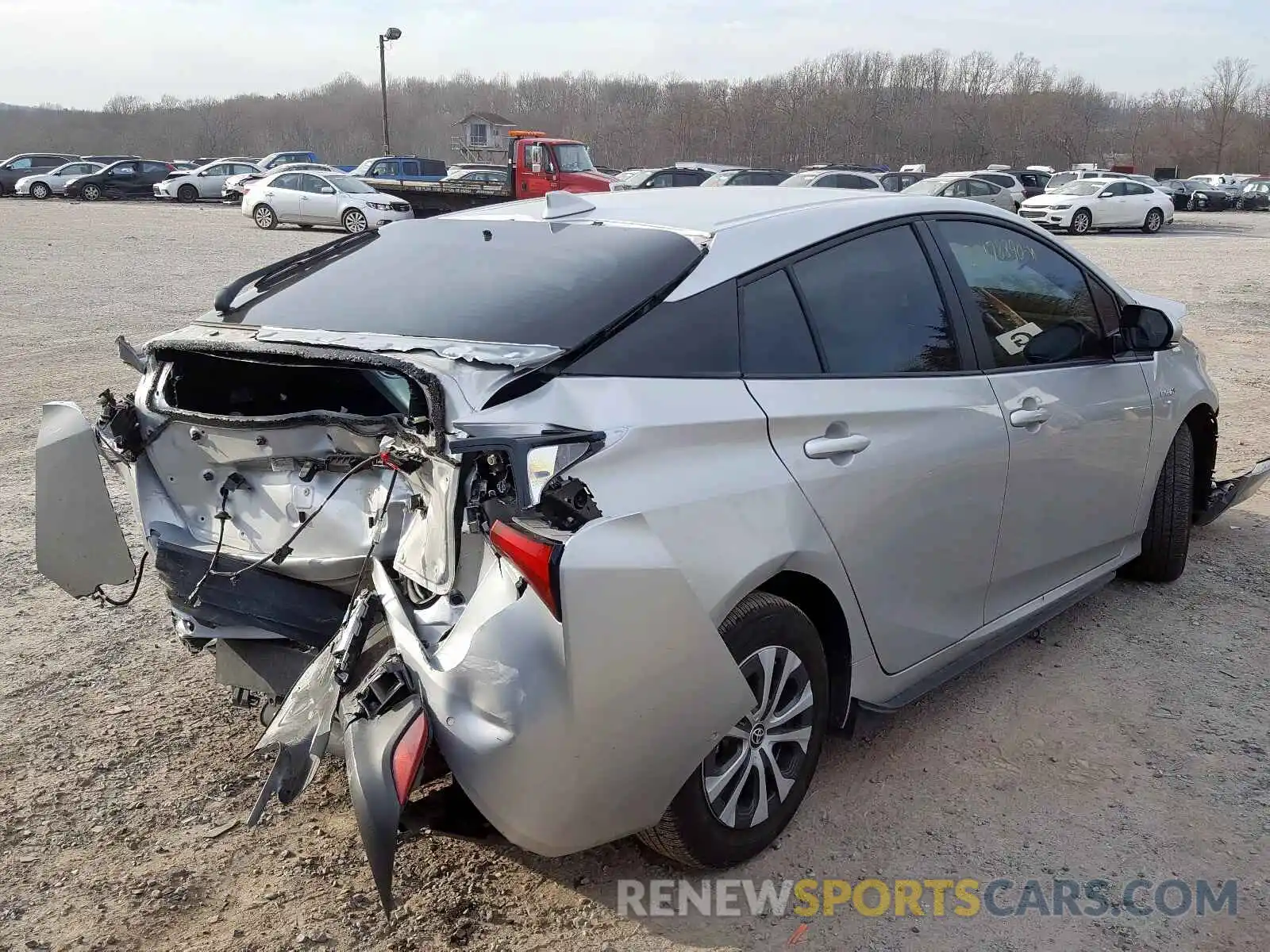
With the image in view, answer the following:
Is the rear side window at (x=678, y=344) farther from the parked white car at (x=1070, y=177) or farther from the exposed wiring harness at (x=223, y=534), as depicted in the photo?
the parked white car at (x=1070, y=177)

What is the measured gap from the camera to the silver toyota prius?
7.84 feet

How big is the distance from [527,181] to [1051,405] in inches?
985

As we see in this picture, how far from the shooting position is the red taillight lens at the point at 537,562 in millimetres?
2268

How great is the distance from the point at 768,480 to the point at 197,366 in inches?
69.9

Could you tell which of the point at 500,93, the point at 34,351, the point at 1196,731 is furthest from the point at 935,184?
the point at 500,93

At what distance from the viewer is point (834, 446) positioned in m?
2.96

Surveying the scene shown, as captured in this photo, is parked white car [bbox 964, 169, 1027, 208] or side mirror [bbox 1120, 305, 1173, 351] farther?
parked white car [bbox 964, 169, 1027, 208]

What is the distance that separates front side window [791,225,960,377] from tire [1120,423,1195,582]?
1.75 m

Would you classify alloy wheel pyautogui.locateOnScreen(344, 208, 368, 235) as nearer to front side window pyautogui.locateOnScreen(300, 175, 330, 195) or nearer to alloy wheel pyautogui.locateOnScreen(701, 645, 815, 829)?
front side window pyautogui.locateOnScreen(300, 175, 330, 195)

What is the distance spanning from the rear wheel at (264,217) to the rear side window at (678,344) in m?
26.4

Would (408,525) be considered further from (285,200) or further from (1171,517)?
(285,200)

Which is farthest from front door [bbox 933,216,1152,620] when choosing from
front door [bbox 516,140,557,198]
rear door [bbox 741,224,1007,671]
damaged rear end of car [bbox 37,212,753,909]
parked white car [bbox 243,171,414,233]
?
front door [bbox 516,140,557,198]

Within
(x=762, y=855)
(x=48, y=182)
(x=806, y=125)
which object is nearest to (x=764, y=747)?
(x=762, y=855)

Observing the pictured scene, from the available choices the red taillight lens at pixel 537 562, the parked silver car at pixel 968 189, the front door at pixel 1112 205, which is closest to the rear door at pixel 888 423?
the red taillight lens at pixel 537 562
